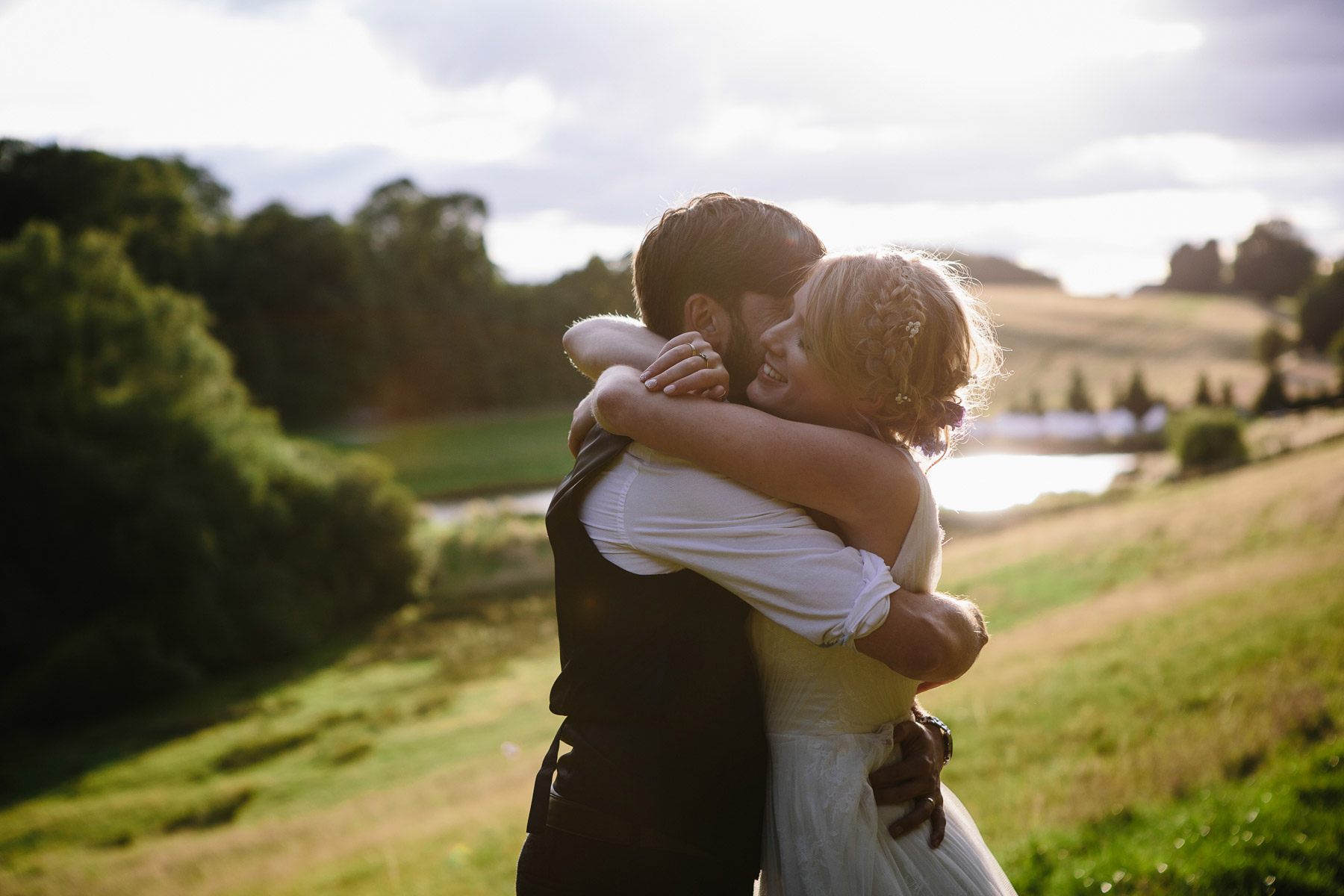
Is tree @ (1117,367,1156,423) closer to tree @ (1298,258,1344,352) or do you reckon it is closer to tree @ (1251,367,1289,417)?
tree @ (1251,367,1289,417)

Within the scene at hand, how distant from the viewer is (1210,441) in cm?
3722

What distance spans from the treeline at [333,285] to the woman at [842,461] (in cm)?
3964

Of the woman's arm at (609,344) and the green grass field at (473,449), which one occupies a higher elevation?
the woman's arm at (609,344)

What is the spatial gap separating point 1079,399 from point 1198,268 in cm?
4063

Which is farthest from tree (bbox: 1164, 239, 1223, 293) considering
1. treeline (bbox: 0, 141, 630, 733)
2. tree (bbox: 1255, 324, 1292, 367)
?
treeline (bbox: 0, 141, 630, 733)

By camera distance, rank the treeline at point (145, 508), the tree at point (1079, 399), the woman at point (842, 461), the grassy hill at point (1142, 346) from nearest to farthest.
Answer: the woman at point (842, 461) < the treeline at point (145, 508) < the grassy hill at point (1142, 346) < the tree at point (1079, 399)

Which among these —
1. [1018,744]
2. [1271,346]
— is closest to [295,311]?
[1018,744]

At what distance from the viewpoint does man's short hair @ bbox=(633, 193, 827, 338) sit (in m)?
2.34

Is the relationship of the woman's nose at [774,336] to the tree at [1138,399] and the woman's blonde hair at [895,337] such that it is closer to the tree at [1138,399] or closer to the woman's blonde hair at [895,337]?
the woman's blonde hair at [895,337]

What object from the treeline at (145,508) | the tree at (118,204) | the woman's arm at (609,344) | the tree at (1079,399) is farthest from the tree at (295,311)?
the woman's arm at (609,344)

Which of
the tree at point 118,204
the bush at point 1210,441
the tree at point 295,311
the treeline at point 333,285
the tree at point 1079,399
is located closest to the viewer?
the bush at point 1210,441

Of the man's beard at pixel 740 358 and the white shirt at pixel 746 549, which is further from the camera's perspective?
the man's beard at pixel 740 358

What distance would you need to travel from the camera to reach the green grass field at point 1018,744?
185 inches

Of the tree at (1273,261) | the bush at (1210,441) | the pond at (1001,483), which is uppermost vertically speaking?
the tree at (1273,261)
